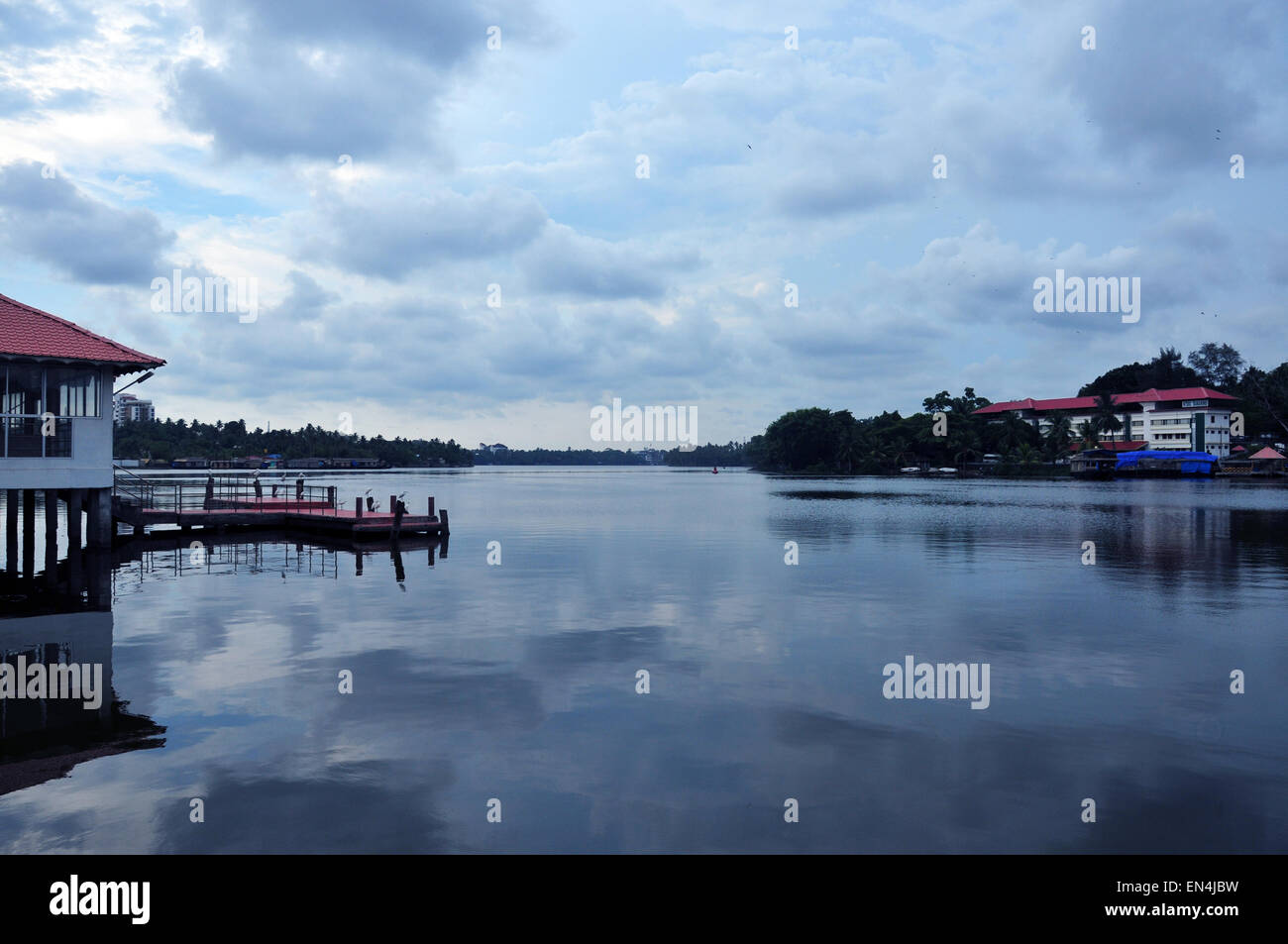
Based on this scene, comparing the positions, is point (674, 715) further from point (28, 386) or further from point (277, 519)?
point (277, 519)

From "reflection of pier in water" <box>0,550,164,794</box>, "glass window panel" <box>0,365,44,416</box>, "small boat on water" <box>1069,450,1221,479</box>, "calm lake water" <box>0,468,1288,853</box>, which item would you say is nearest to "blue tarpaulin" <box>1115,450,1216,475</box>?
"small boat on water" <box>1069,450,1221,479</box>

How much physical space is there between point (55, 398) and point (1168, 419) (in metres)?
197

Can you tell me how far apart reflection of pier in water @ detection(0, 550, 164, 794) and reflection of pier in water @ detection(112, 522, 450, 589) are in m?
2.17

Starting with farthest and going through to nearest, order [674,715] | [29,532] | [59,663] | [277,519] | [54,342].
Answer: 1. [277,519]
2. [29,532]
3. [54,342]
4. [59,663]
5. [674,715]

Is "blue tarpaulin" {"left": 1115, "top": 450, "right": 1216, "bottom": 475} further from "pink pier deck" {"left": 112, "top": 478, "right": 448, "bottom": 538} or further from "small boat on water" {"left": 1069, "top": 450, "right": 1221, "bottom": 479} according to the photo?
"pink pier deck" {"left": 112, "top": 478, "right": 448, "bottom": 538}

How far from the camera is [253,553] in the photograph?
130ft

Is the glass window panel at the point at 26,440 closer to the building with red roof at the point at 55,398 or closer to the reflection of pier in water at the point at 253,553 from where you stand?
the building with red roof at the point at 55,398

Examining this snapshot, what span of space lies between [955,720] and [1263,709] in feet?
18.0

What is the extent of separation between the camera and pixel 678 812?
10320 mm

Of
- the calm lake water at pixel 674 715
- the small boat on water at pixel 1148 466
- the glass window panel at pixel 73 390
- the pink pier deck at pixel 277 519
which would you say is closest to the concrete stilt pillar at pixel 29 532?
the calm lake water at pixel 674 715

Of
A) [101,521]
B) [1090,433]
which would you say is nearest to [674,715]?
[101,521]

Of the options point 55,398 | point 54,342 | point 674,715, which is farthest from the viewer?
point 55,398

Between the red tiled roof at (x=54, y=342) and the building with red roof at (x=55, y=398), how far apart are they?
0.02 m
